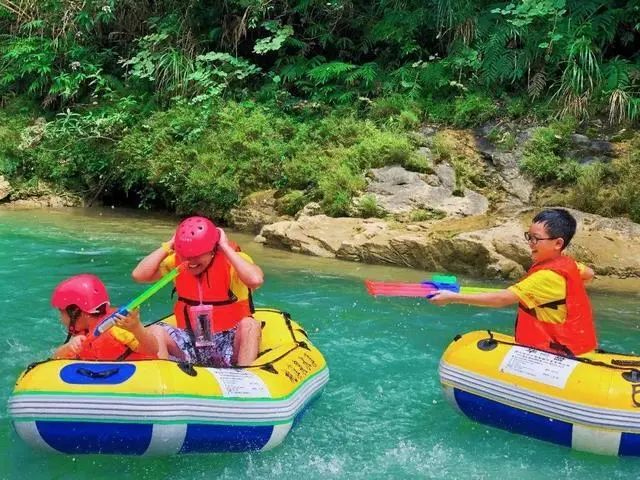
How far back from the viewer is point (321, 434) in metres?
3.92

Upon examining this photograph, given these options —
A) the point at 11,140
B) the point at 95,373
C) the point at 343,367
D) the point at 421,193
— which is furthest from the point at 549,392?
the point at 11,140

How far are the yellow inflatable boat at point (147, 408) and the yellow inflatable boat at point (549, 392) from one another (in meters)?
0.98

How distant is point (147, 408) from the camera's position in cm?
316

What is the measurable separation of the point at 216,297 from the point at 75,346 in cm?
84

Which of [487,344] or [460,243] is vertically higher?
[487,344]

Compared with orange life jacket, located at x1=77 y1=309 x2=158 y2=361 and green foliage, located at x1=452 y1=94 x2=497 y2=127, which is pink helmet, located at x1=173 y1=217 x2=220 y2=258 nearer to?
orange life jacket, located at x1=77 y1=309 x2=158 y2=361

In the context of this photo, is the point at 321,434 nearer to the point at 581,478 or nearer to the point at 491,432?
the point at 491,432

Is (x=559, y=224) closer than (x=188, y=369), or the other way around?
(x=188, y=369)

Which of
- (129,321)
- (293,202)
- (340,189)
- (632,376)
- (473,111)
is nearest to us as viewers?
(129,321)

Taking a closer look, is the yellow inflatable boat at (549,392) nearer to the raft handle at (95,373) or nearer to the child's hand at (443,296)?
the child's hand at (443,296)

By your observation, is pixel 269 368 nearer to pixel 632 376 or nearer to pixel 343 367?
pixel 343 367

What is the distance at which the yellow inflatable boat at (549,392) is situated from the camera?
11.4 ft

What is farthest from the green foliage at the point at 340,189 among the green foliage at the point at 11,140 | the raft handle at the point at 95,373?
the green foliage at the point at 11,140

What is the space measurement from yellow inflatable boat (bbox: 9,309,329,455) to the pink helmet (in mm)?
643
